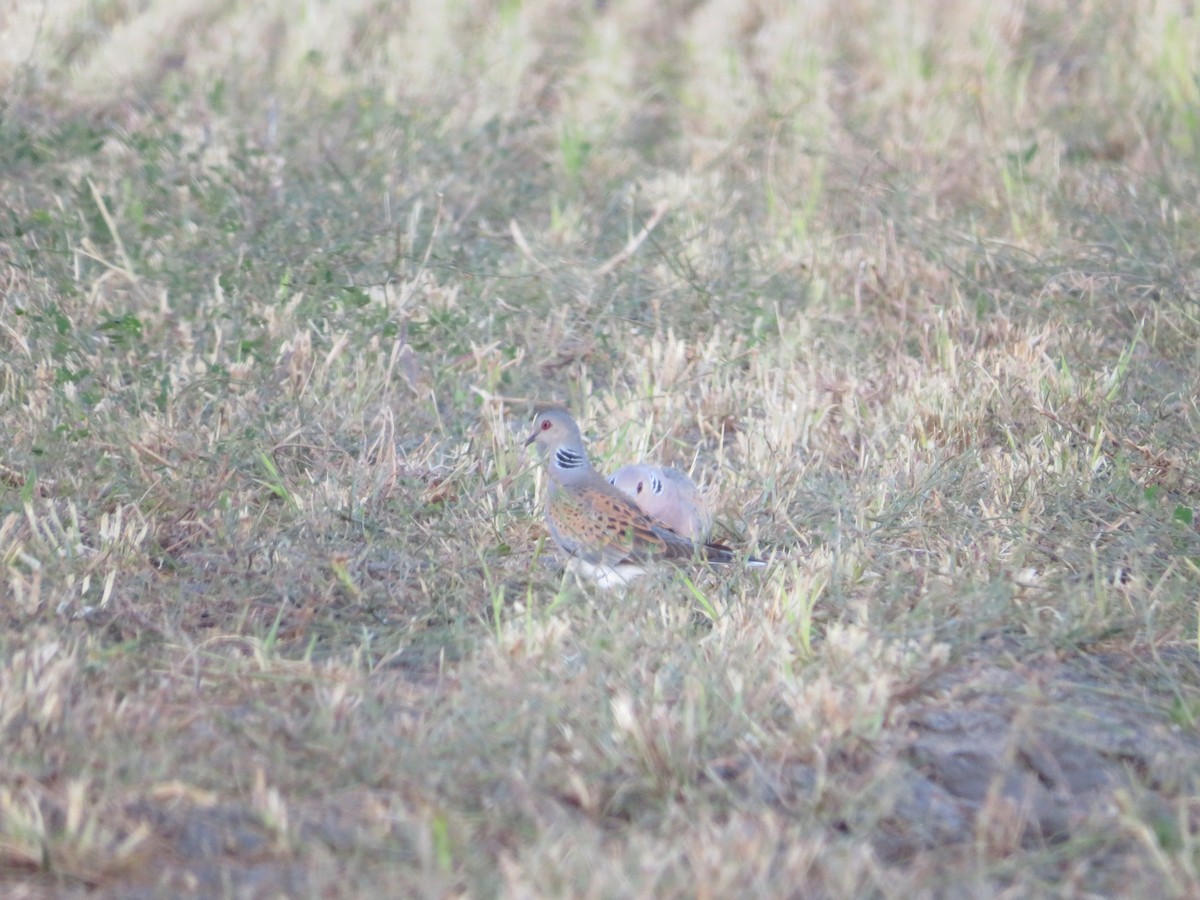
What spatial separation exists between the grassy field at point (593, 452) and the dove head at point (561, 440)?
0.21 m

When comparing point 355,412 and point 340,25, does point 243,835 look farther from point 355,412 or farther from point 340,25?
point 340,25

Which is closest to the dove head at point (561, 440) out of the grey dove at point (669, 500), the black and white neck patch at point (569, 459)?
the black and white neck patch at point (569, 459)

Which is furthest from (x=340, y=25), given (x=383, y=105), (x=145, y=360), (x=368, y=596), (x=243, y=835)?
(x=243, y=835)

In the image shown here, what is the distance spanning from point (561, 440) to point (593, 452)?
62 centimetres

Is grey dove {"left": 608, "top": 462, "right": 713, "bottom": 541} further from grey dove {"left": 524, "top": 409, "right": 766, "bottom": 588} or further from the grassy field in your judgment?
the grassy field

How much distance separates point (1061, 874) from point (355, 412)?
8.93 feet

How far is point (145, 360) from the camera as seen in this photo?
481 cm

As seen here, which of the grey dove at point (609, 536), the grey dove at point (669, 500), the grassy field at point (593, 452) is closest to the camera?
the grassy field at point (593, 452)

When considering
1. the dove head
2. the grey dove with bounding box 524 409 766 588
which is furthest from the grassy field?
the dove head

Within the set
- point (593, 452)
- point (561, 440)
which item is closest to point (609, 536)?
point (561, 440)

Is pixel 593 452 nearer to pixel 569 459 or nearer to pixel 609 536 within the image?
pixel 569 459

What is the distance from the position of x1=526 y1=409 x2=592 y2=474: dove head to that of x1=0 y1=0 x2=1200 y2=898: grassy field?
0.70ft

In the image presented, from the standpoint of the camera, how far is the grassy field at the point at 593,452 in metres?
2.78

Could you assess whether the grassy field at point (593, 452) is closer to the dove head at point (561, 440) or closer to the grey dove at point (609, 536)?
the grey dove at point (609, 536)
